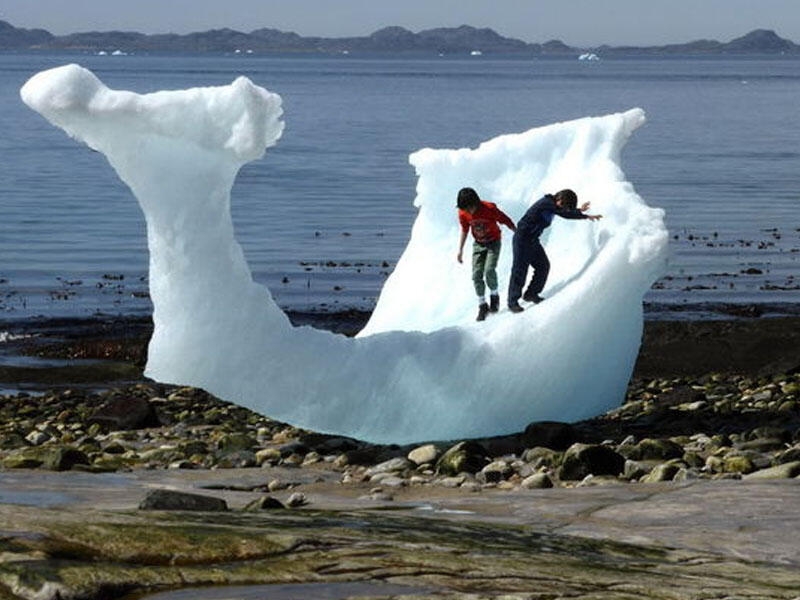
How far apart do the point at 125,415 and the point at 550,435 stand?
18.3 ft

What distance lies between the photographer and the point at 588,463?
14.8 meters

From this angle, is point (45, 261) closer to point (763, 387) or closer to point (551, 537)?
point (763, 387)

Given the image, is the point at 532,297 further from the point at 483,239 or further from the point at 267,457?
the point at 267,457

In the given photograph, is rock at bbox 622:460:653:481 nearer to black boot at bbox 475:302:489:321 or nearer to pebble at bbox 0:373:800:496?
pebble at bbox 0:373:800:496

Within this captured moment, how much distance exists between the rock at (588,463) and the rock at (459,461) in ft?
2.96

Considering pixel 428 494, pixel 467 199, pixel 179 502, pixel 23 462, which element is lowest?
pixel 23 462

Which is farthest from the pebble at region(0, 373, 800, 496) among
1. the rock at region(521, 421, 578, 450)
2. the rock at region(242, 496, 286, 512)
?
the rock at region(242, 496, 286, 512)

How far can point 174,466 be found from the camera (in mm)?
16406

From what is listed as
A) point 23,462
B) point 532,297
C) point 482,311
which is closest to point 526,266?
point 532,297

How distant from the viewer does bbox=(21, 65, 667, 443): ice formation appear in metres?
15.7

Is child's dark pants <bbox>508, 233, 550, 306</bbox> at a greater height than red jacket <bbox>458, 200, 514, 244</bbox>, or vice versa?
red jacket <bbox>458, 200, 514, 244</bbox>

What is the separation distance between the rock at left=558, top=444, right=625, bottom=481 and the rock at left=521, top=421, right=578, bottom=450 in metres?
1.44

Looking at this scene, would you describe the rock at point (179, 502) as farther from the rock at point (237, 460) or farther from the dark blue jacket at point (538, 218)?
the dark blue jacket at point (538, 218)

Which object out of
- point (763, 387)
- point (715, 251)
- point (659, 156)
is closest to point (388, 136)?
point (659, 156)
